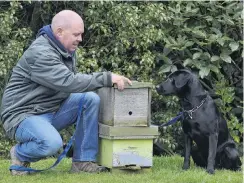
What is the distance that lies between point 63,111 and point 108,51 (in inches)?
107

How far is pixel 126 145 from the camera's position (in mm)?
5660

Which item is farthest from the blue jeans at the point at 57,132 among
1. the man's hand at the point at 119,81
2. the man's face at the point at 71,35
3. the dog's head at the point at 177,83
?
the dog's head at the point at 177,83

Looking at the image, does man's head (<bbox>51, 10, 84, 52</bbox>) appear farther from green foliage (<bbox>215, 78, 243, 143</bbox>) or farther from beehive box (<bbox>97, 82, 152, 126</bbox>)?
green foliage (<bbox>215, 78, 243, 143</bbox>)

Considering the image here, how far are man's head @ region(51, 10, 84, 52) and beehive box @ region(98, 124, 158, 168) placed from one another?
0.84 m

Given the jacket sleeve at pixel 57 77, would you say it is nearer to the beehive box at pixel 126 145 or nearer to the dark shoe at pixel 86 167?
the beehive box at pixel 126 145

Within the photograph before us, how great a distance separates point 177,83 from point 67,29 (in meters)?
1.21

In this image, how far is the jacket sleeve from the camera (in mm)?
5270

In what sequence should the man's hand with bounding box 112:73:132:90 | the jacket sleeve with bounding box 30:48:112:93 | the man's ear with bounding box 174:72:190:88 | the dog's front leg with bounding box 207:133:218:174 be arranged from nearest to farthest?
the jacket sleeve with bounding box 30:48:112:93 < the man's hand with bounding box 112:73:132:90 < the dog's front leg with bounding box 207:133:218:174 < the man's ear with bounding box 174:72:190:88

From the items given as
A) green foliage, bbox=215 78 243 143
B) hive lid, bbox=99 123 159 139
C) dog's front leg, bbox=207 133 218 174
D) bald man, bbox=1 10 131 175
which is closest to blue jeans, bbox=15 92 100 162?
bald man, bbox=1 10 131 175

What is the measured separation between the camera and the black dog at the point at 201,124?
5812 mm

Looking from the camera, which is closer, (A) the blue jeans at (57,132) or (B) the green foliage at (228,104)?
(A) the blue jeans at (57,132)

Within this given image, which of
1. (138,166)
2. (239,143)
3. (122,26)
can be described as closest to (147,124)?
(138,166)

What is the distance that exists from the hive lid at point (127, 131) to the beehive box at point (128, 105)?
4cm

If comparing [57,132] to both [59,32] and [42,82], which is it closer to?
[42,82]
